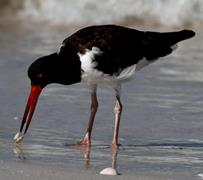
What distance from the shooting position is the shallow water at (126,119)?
5891 mm

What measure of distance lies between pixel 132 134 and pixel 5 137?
3.54 feet

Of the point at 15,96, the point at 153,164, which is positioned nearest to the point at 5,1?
the point at 15,96

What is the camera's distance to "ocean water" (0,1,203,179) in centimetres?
586

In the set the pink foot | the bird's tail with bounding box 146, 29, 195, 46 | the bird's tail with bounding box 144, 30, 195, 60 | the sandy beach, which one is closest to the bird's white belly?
the bird's tail with bounding box 144, 30, 195, 60

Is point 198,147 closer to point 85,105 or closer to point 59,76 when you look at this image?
point 59,76

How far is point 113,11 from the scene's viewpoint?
1384 cm

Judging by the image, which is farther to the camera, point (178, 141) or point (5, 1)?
point (5, 1)

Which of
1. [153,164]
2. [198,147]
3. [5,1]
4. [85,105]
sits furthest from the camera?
[5,1]

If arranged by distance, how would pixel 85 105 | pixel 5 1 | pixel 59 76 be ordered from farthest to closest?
pixel 5 1, pixel 85 105, pixel 59 76

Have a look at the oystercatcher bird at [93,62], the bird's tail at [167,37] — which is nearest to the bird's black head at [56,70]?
the oystercatcher bird at [93,62]

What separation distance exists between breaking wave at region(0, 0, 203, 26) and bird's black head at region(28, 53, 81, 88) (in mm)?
6543

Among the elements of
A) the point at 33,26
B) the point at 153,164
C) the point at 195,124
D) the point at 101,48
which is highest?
the point at 33,26

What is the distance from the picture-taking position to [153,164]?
5.77 meters

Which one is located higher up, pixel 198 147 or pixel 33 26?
pixel 33 26
